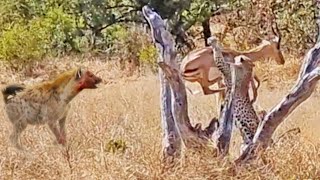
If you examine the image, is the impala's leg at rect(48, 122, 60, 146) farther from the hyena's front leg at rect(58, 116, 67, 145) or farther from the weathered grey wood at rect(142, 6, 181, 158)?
the weathered grey wood at rect(142, 6, 181, 158)

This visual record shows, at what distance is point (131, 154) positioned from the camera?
5.64 m

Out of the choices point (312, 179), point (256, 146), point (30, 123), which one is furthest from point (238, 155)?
point (30, 123)

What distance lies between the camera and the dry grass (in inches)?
208

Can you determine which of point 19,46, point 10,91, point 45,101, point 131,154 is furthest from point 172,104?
point 19,46

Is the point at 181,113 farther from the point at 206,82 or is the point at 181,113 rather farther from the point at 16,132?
the point at 206,82

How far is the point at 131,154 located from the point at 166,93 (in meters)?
0.53

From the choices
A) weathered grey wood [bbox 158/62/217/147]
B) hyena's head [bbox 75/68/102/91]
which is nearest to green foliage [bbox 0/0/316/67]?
hyena's head [bbox 75/68/102/91]

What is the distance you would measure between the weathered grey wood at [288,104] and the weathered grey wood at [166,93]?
52cm

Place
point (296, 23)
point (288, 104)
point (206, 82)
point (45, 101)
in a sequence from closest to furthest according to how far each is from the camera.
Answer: point (288, 104) → point (45, 101) → point (206, 82) → point (296, 23)

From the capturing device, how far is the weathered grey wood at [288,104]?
17.1 ft

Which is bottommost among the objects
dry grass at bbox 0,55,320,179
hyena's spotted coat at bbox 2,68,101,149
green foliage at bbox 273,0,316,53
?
dry grass at bbox 0,55,320,179

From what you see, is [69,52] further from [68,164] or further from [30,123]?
[68,164]

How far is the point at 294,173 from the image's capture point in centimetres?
528

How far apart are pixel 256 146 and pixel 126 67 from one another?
30.7 ft
